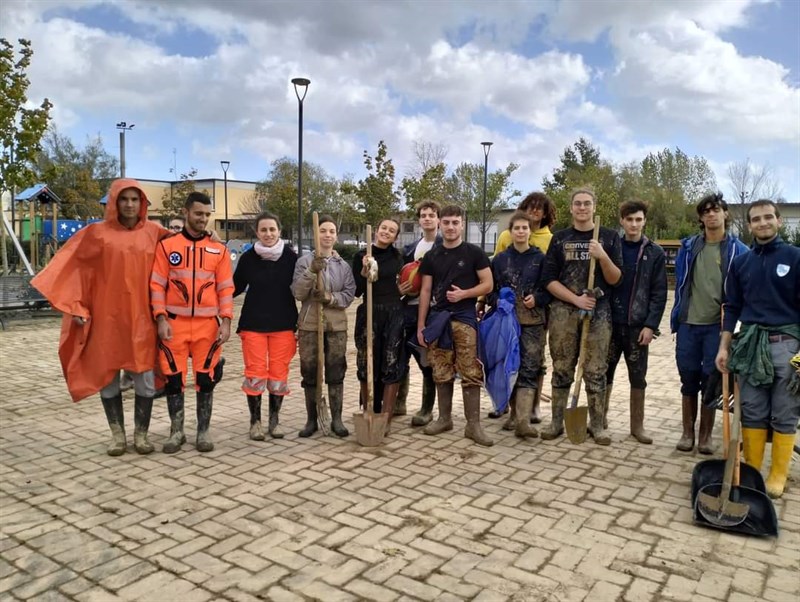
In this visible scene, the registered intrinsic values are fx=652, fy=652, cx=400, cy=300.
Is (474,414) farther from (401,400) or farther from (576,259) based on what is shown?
(576,259)

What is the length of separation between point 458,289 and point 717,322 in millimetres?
2000

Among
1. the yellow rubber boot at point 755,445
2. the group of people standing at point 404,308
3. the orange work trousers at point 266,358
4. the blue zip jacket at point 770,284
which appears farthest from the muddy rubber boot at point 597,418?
the orange work trousers at point 266,358

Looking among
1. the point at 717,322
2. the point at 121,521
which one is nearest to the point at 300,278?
the point at 121,521

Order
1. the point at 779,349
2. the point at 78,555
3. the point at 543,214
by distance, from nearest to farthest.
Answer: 1. the point at 78,555
2. the point at 779,349
3. the point at 543,214

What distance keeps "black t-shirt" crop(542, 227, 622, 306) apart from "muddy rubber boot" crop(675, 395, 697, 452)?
103cm

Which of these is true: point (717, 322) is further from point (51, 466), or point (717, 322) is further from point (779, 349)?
point (51, 466)

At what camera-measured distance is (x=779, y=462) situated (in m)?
4.31

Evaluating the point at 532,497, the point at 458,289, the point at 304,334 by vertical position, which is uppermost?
the point at 458,289

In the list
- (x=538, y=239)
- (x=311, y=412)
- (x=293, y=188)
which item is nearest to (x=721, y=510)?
(x=538, y=239)

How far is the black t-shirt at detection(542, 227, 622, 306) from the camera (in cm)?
525

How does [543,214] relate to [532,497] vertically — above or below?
above

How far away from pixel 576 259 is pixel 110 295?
361 cm

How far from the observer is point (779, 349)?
4.20 metres

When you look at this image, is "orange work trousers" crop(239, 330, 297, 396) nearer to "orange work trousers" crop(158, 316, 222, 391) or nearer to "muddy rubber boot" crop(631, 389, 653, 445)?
"orange work trousers" crop(158, 316, 222, 391)
